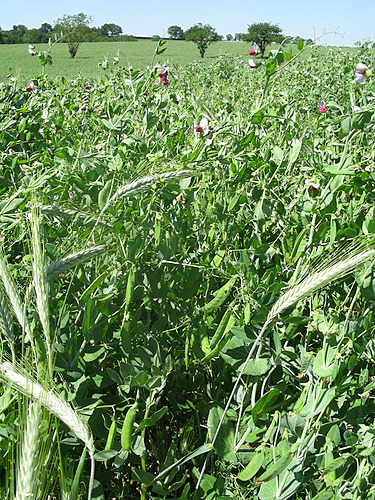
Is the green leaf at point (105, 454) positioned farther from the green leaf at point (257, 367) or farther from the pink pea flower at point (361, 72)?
the pink pea flower at point (361, 72)

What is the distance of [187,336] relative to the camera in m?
1.31

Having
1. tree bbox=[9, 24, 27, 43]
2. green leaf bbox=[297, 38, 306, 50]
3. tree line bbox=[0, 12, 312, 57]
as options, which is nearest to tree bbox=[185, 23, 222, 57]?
tree line bbox=[0, 12, 312, 57]

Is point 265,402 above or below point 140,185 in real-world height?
below

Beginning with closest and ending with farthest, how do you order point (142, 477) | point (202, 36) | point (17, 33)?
1. point (142, 477)
2. point (202, 36)
3. point (17, 33)

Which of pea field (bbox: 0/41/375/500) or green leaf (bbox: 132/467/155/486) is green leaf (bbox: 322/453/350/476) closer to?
pea field (bbox: 0/41/375/500)

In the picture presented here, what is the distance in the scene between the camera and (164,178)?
131cm

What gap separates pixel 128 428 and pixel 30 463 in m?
0.30

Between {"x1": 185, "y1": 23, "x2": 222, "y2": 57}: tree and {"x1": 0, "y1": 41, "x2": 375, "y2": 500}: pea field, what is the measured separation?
109ft

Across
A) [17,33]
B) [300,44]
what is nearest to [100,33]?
[17,33]

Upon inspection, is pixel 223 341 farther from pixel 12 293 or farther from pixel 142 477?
pixel 12 293

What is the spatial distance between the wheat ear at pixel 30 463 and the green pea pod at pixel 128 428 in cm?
26

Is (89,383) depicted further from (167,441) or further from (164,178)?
(164,178)

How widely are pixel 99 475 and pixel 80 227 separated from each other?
689mm

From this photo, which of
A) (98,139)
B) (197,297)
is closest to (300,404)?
(197,297)
